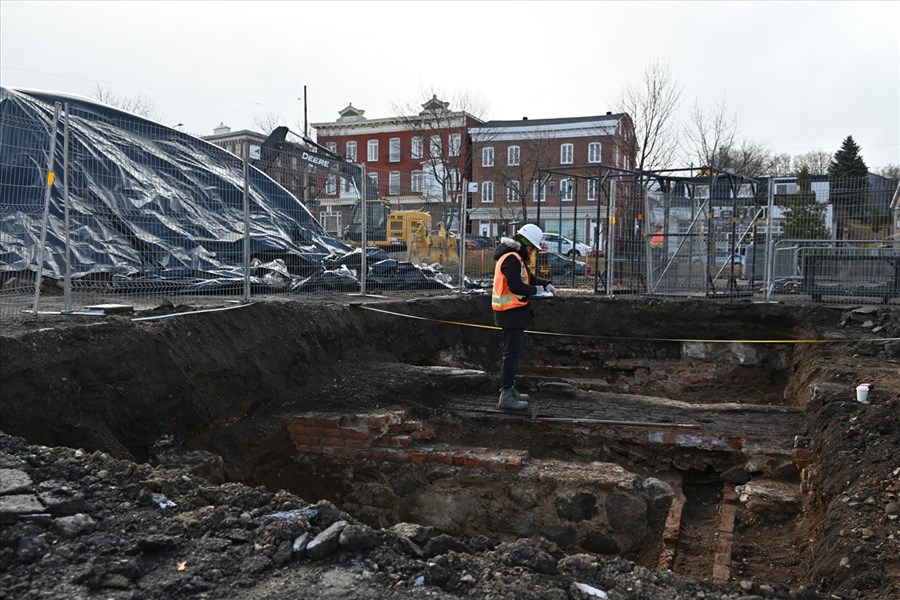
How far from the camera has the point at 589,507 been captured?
6.06 metres

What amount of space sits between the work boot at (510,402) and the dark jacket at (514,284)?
0.78 metres

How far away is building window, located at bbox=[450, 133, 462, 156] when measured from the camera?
32.0 m

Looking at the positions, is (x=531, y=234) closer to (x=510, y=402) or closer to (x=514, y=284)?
(x=514, y=284)

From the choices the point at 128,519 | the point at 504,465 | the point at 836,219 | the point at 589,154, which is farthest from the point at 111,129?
the point at 589,154

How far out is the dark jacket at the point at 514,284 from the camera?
6926 millimetres

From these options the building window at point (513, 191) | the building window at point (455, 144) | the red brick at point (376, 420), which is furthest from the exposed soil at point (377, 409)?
the building window at point (455, 144)

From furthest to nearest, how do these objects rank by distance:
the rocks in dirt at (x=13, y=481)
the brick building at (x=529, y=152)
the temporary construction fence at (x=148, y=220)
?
the brick building at (x=529, y=152)
the temporary construction fence at (x=148, y=220)
the rocks in dirt at (x=13, y=481)

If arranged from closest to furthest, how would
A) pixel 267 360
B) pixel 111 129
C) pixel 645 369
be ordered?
1. pixel 267 360
2. pixel 111 129
3. pixel 645 369

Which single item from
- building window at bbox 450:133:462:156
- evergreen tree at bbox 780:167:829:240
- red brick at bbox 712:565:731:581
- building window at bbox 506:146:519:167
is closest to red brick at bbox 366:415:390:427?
red brick at bbox 712:565:731:581

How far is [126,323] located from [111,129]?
19.0ft

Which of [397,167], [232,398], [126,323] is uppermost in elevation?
[397,167]

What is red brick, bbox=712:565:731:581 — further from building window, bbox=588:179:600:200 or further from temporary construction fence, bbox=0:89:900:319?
building window, bbox=588:179:600:200

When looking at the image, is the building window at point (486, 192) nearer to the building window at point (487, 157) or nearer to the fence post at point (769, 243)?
the building window at point (487, 157)

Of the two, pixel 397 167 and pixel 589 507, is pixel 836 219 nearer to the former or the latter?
pixel 589 507
